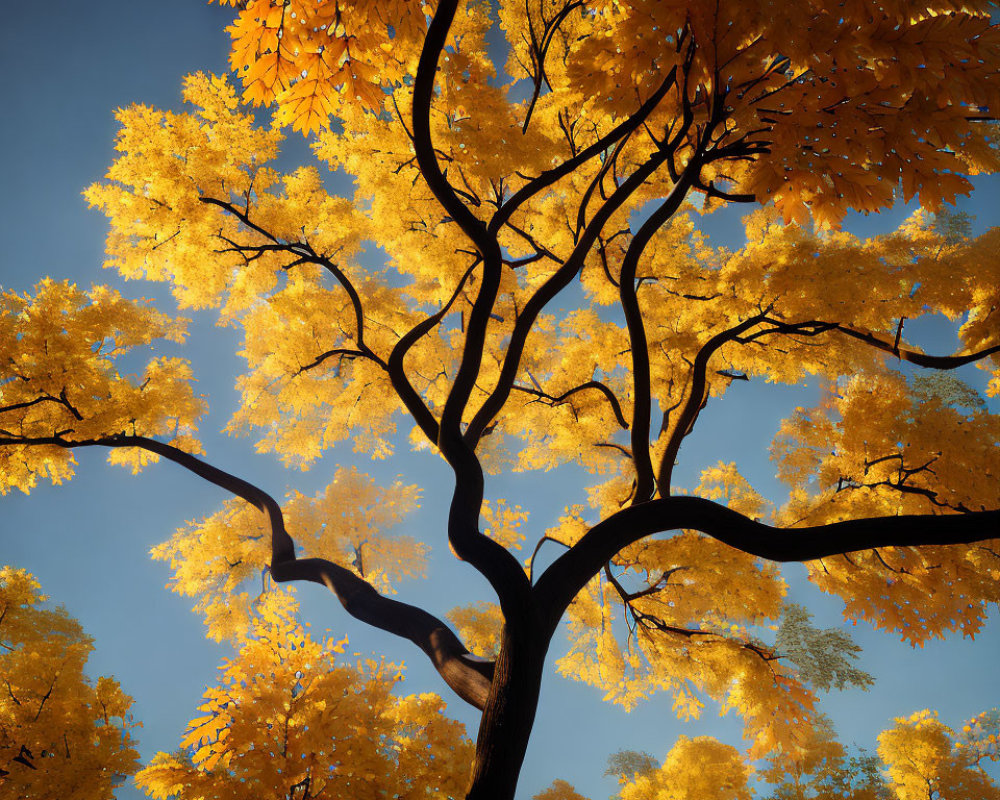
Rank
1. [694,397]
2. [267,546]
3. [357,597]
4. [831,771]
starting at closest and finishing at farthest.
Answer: [357,597] < [694,397] < [267,546] < [831,771]

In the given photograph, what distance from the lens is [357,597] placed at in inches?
162

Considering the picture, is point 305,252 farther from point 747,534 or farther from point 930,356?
point 930,356

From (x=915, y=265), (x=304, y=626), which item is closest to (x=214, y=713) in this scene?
(x=304, y=626)

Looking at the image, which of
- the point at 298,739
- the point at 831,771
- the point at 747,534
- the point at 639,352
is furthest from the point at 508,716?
the point at 831,771

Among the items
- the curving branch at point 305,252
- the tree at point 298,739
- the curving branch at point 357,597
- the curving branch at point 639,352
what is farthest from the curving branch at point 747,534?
the curving branch at point 305,252

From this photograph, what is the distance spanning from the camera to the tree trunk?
2639 mm

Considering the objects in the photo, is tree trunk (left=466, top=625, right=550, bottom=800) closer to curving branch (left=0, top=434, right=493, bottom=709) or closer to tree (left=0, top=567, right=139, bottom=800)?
curving branch (left=0, top=434, right=493, bottom=709)

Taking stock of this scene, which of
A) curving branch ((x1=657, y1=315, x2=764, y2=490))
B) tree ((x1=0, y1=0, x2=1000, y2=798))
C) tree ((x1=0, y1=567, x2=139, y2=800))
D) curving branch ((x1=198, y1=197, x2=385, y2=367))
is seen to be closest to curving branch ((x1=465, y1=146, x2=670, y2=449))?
tree ((x1=0, y1=0, x2=1000, y2=798))

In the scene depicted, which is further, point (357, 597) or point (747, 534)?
point (357, 597)

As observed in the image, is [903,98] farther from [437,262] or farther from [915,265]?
[437,262]

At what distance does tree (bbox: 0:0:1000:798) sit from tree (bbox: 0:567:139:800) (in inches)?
61.9

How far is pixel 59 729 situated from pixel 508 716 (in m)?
5.83

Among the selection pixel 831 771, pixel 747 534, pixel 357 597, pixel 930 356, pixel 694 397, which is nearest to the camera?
pixel 747 534

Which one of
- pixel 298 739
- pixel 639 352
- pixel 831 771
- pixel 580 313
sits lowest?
pixel 298 739
